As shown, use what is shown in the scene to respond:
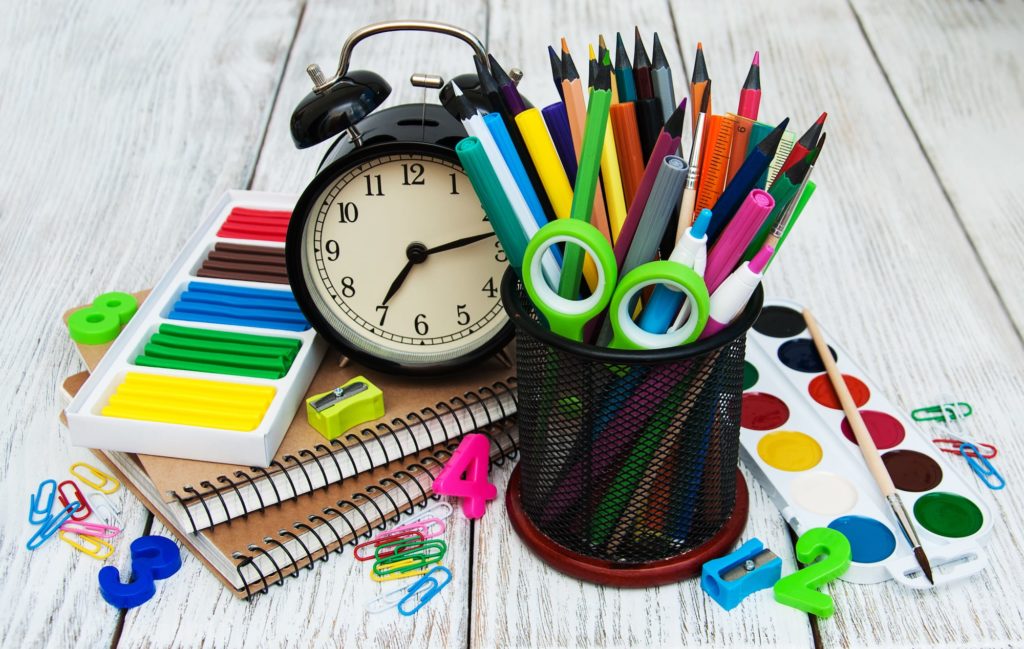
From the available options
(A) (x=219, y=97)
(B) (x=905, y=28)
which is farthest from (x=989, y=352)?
(A) (x=219, y=97)

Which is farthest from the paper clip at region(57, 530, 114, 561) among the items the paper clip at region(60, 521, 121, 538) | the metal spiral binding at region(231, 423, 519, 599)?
the metal spiral binding at region(231, 423, 519, 599)

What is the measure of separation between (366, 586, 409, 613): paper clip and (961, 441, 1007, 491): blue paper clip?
1.57 ft

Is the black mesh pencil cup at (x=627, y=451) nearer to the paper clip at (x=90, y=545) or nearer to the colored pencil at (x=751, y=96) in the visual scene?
the colored pencil at (x=751, y=96)

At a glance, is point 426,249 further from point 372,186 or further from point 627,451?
point 627,451

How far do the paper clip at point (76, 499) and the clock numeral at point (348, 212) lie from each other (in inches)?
12.1

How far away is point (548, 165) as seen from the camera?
2.61 feet

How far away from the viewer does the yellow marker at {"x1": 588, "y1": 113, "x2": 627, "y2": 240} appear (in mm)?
811

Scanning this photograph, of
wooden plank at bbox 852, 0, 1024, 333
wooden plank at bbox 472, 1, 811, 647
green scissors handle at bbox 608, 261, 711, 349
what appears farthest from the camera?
wooden plank at bbox 852, 0, 1024, 333

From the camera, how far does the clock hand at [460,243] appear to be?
94 cm

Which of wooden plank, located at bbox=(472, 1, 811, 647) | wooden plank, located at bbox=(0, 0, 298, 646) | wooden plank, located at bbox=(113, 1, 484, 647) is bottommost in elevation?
wooden plank, located at bbox=(0, 0, 298, 646)

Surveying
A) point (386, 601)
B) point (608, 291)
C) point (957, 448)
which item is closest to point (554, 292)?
point (608, 291)

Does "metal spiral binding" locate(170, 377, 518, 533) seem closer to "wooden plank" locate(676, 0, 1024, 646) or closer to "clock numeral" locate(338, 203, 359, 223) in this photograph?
"clock numeral" locate(338, 203, 359, 223)

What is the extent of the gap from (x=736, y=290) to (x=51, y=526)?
0.56 m

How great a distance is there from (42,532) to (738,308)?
56 cm
